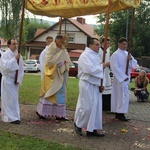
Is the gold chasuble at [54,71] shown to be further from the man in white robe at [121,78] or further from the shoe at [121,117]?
the shoe at [121,117]

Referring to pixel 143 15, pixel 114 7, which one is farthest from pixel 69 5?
pixel 143 15

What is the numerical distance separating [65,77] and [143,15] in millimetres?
33770

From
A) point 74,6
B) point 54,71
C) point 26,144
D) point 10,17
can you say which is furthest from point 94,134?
point 10,17

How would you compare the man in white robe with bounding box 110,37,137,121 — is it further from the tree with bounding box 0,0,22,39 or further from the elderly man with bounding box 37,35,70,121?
the tree with bounding box 0,0,22,39

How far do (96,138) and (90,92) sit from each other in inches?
34.6

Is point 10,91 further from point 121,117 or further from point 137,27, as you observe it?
point 137,27

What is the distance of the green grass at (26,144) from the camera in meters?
5.62

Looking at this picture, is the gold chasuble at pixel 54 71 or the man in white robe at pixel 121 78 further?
the man in white robe at pixel 121 78

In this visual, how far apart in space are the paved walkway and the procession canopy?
256cm

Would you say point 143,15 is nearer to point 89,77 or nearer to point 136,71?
point 136,71

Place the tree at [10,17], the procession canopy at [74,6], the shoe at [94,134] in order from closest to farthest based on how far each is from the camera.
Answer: the shoe at [94,134]
the procession canopy at [74,6]
the tree at [10,17]

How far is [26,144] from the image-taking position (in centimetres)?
579

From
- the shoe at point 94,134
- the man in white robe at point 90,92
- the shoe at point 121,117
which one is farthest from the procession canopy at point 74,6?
the shoe at point 94,134

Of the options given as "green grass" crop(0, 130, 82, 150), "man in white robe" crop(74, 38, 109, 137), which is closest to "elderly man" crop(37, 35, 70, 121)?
"man in white robe" crop(74, 38, 109, 137)
